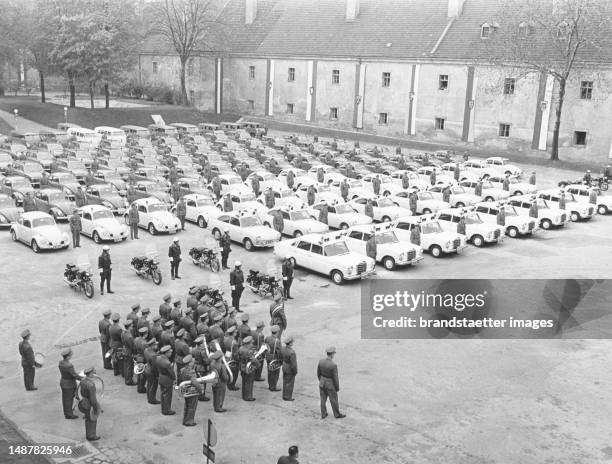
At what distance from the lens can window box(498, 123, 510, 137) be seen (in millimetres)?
56344

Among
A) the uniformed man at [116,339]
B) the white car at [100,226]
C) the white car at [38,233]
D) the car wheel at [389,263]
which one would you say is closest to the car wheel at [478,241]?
the car wheel at [389,263]

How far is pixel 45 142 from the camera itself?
162 feet

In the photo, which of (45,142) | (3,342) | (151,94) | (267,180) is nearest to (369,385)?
(3,342)

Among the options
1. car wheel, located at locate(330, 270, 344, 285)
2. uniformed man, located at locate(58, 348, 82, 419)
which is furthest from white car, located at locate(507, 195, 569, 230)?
uniformed man, located at locate(58, 348, 82, 419)

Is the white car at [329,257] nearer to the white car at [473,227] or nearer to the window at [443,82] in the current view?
the white car at [473,227]

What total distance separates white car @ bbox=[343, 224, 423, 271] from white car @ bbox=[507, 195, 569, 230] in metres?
8.26

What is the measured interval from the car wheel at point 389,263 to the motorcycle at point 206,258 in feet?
18.9

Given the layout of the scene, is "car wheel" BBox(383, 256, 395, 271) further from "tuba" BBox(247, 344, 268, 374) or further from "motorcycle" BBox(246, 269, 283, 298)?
"tuba" BBox(247, 344, 268, 374)

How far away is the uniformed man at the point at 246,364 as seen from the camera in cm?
1481

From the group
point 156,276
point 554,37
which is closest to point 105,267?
point 156,276

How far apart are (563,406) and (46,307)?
45.8 feet

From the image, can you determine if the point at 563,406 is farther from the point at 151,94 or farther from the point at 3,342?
the point at 151,94

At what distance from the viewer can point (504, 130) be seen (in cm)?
5653

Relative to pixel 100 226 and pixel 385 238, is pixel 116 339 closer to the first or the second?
pixel 385 238
